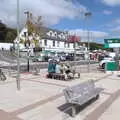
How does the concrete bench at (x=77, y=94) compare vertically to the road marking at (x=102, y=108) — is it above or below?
above

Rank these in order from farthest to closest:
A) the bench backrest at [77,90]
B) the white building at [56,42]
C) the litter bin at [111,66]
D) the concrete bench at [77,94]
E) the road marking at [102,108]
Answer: the white building at [56,42] → the litter bin at [111,66] → the road marking at [102,108] → the bench backrest at [77,90] → the concrete bench at [77,94]

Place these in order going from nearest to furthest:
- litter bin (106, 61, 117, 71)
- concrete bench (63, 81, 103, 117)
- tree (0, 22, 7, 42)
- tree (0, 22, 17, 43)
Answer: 1. concrete bench (63, 81, 103, 117)
2. litter bin (106, 61, 117, 71)
3. tree (0, 22, 7, 42)
4. tree (0, 22, 17, 43)

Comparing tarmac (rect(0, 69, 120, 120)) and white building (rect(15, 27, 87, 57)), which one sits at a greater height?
white building (rect(15, 27, 87, 57))

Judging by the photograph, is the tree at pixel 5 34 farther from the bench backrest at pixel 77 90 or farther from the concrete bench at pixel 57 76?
the bench backrest at pixel 77 90

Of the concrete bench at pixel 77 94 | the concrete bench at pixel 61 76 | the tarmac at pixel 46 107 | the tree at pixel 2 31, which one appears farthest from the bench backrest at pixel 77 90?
the tree at pixel 2 31

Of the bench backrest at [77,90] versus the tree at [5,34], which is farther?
the tree at [5,34]

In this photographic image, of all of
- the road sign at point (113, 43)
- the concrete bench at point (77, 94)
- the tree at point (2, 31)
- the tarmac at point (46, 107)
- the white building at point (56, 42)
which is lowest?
the tarmac at point (46, 107)

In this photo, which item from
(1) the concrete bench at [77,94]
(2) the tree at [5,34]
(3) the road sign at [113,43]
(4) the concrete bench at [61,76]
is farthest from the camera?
(2) the tree at [5,34]

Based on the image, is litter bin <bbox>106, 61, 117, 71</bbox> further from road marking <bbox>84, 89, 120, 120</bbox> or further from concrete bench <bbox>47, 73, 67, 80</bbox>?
road marking <bbox>84, 89, 120, 120</bbox>

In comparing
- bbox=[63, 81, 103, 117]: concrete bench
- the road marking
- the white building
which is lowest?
the road marking

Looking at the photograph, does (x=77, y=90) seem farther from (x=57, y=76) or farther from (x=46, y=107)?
(x=57, y=76)

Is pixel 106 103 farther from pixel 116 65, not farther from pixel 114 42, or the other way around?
pixel 114 42

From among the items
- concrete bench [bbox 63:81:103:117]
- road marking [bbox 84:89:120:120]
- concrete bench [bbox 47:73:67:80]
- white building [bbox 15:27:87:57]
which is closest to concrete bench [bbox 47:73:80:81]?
concrete bench [bbox 47:73:67:80]

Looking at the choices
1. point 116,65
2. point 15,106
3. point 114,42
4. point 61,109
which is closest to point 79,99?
point 61,109
